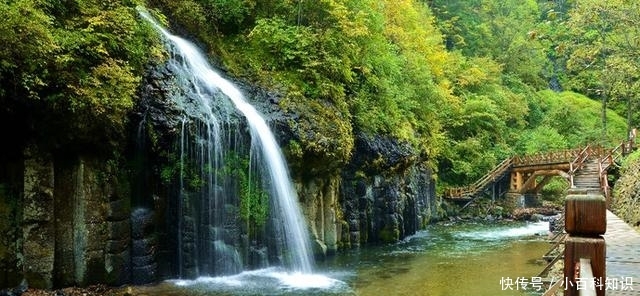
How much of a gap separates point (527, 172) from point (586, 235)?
3383cm

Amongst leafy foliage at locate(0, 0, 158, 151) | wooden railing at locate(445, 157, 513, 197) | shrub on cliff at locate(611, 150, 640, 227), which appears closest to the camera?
leafy foliage at locate(0, 0, 158, 151)

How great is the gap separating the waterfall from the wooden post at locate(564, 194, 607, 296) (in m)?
10.9

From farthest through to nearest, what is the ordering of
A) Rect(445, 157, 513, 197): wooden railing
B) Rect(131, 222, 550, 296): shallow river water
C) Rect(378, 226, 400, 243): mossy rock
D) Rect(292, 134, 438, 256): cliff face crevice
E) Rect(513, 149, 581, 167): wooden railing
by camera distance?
Rect(445, 157, 513, 197): wooden railing, Rect(513, 149, 581, 167): wooden railing, Rect(378, 226, 400, 243): mossy rock, Rect(292, 134, 438, 256): cliff face crevice, Rect(131, 222, 550, 296): shallow river water

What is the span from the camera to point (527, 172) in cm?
3531

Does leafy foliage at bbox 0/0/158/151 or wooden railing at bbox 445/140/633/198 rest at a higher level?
leafy foliage at bbox 0/0/158/151

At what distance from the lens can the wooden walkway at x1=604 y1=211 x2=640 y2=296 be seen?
7595mm

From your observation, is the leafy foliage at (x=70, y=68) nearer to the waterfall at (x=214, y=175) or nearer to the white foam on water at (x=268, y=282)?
the waterfall at (x=214, y=175)

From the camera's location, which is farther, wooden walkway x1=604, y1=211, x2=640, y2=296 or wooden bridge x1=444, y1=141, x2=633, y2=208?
wooden bridge x1=444, y1=141, x2=633, y2=208

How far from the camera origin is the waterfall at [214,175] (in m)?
13.5

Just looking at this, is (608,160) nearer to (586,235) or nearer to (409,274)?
(409,274)

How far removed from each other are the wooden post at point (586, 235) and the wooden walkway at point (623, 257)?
13.2ft

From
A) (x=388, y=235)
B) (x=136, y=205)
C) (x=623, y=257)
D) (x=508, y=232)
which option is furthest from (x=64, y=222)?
(x=508, y=232)

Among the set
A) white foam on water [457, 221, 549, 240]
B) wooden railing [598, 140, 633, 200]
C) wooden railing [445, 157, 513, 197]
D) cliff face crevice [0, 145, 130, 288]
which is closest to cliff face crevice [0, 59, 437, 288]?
cliff face crevice [0, 145, 130, 288]

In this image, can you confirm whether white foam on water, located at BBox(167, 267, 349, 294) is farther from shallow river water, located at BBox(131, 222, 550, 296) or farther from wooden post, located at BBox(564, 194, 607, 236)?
wooden post, located at BBox(564, 194, 607, 236)
